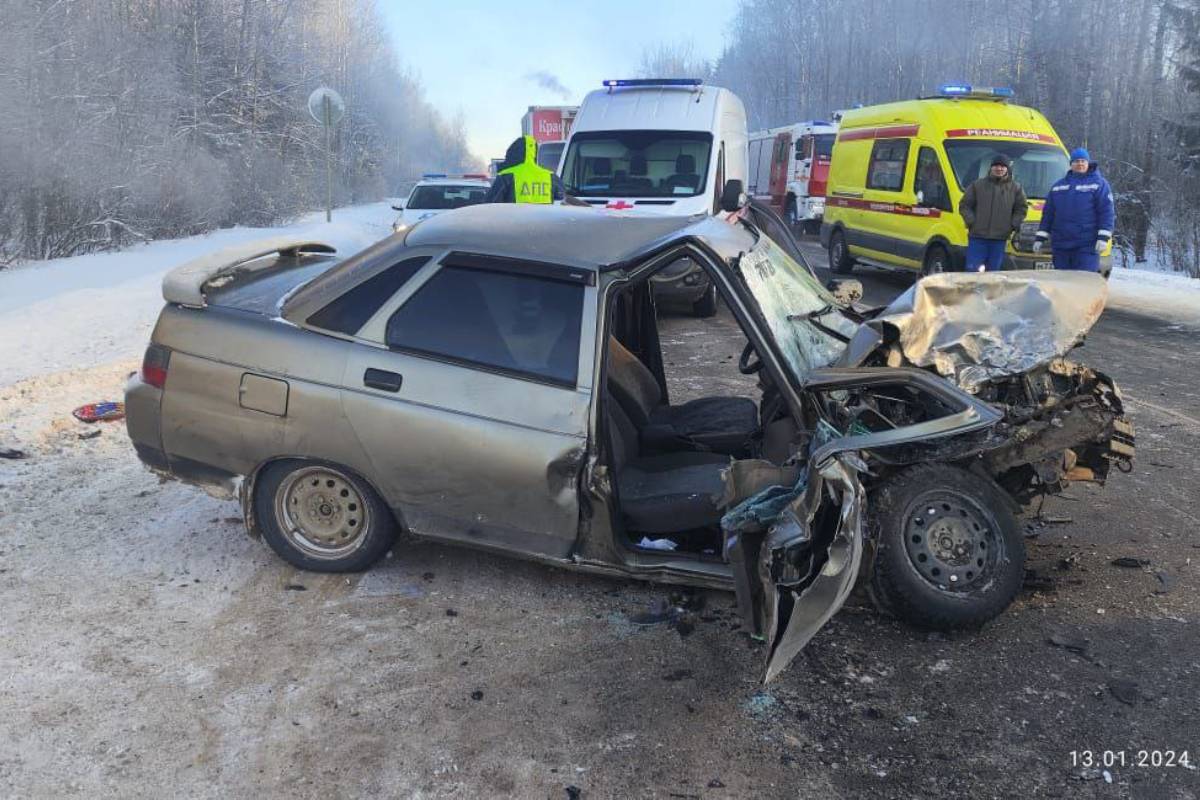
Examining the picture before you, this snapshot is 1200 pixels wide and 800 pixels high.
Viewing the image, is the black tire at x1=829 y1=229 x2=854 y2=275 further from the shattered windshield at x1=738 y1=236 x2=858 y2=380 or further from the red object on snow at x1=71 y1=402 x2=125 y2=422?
the red object on snow at x1=71 y1=402 x2=125 y2=422

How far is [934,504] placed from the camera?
3.41 meters

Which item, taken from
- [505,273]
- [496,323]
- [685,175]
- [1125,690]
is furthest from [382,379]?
[685,175]

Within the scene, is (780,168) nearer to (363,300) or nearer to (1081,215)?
(1081,215)

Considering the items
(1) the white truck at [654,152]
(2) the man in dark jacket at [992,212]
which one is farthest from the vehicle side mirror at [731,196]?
(2) the man in dark jacket at [992,212]

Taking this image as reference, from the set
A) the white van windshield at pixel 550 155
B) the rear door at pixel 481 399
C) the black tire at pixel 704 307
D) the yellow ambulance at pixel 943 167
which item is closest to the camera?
the rear door at pixel 481 399

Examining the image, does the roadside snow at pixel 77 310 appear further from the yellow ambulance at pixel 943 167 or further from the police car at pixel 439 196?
the yellow ambulance at pixel 943 167

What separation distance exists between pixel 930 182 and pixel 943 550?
9837mm

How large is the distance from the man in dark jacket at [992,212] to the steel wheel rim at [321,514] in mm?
8494

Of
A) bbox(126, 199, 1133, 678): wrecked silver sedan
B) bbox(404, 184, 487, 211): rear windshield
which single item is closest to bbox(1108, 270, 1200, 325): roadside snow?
bbox(126, 199, 1133, 678): wrecked silver sedan

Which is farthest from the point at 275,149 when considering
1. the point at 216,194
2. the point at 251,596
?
the point at 251,596

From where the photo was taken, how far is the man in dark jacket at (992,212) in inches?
400

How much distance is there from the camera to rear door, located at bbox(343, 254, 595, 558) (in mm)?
3521

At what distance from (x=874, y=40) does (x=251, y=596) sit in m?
53.0

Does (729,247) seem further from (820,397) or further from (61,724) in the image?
(61,724)
